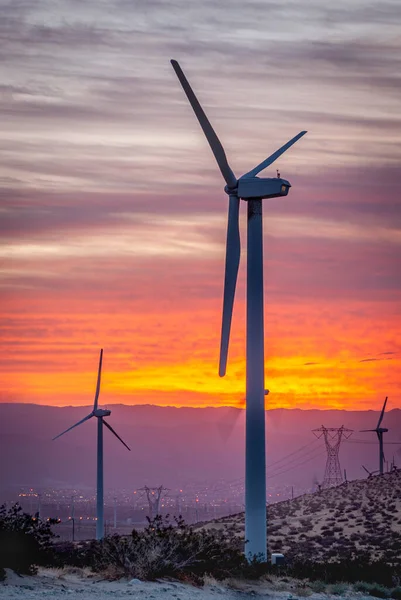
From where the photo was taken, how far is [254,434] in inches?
2037

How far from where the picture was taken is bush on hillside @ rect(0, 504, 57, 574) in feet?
137

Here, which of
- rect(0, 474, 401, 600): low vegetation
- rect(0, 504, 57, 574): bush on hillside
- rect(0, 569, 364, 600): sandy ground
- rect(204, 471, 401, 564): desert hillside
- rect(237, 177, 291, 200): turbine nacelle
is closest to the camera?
rect(0, 569, 364, 600): sandy ground

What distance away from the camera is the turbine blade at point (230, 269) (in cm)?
5778

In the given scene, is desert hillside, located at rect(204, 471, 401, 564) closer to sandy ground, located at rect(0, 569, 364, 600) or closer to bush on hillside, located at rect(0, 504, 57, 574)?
sandy ground, located at rect(0, 569, 364, 600)

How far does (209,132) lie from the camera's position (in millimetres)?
60062

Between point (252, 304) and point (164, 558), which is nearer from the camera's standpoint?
point (164, 558)

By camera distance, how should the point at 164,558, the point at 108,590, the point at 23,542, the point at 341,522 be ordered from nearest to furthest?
the point at 108,590
the point at 23,542
the point at 164,558
the point at 341,522

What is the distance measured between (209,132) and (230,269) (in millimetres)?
7194

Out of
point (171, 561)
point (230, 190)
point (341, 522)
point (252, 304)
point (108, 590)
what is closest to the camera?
point (108, 590)

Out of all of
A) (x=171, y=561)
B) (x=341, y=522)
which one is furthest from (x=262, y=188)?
(x=341, y=522)

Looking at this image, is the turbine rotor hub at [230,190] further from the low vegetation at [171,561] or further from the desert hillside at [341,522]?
the desert hillside at [341,522]

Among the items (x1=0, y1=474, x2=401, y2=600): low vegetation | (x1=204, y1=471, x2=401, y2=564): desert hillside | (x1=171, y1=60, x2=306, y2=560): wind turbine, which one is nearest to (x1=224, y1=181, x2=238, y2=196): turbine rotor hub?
(x1=171, y1=60, x2=306, y2=560): wind turbine

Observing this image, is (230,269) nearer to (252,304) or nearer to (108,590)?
(252,304)

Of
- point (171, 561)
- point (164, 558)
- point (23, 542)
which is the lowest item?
point (171, 561)
